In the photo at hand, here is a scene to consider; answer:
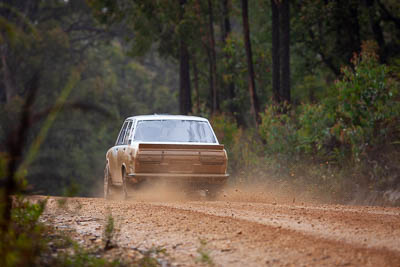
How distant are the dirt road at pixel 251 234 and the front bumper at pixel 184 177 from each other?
6.23ft

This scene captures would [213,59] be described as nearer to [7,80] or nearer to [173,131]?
[7,80]

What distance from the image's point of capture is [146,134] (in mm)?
14273

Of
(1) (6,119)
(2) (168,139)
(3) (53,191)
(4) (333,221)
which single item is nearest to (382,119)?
(2) (168,139)

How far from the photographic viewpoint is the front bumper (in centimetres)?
1315

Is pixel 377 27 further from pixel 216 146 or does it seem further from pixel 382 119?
pixel 216 146

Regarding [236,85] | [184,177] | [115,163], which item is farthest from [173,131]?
[236,85]

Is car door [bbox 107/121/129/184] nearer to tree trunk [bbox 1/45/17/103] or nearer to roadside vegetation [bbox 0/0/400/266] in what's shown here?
roadside vegetation [bbox 0/0/400/266]

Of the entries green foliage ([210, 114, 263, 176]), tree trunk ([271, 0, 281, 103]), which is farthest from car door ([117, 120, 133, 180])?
tree trunk ([271, 0, 281, 103])

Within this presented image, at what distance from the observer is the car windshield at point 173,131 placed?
1427 cm

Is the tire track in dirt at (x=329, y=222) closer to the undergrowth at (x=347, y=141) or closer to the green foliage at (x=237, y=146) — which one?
the undergrowth at (x=347, y=141)

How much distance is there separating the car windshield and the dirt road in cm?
318

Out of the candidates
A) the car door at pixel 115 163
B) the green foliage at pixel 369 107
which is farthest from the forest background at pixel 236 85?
the car door at pixel 115 163

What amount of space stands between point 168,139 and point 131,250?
22.9ft

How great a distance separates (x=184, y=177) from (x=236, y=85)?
25.5m
